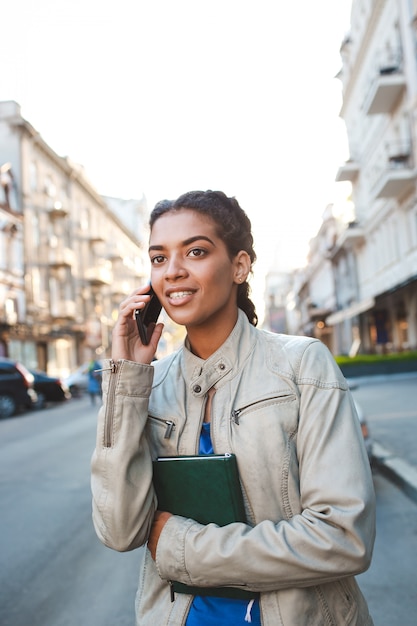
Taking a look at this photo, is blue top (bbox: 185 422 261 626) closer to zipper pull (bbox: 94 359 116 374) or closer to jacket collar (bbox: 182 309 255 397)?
jacket collar (bbox: 182 309 255 397)

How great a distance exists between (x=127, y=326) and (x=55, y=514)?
194 inches

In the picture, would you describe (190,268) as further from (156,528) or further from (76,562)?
(76,562)

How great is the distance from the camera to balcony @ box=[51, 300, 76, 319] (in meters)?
37.9

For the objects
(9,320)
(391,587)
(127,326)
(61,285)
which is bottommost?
(391,587)

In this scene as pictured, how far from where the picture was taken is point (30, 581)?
414 centimetres

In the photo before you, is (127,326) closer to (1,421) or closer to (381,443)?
Answer: (381,443)

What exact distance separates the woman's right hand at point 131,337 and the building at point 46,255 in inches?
1049

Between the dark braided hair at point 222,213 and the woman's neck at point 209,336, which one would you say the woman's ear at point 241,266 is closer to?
the dark braided hair at point 222,213

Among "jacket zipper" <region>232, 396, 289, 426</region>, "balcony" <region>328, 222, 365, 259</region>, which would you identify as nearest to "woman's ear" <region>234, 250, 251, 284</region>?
"jacket zipper" <region>232, 396, 289, 426</region>

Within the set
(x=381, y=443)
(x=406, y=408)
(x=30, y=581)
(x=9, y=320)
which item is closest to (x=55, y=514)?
(x=30, y=581)

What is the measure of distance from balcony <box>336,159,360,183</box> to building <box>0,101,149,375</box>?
1635 centimetres

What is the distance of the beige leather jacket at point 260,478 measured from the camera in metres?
1.42

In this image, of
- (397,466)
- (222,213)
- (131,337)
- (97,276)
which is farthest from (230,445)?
(97,276)

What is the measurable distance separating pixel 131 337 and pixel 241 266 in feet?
1.37
